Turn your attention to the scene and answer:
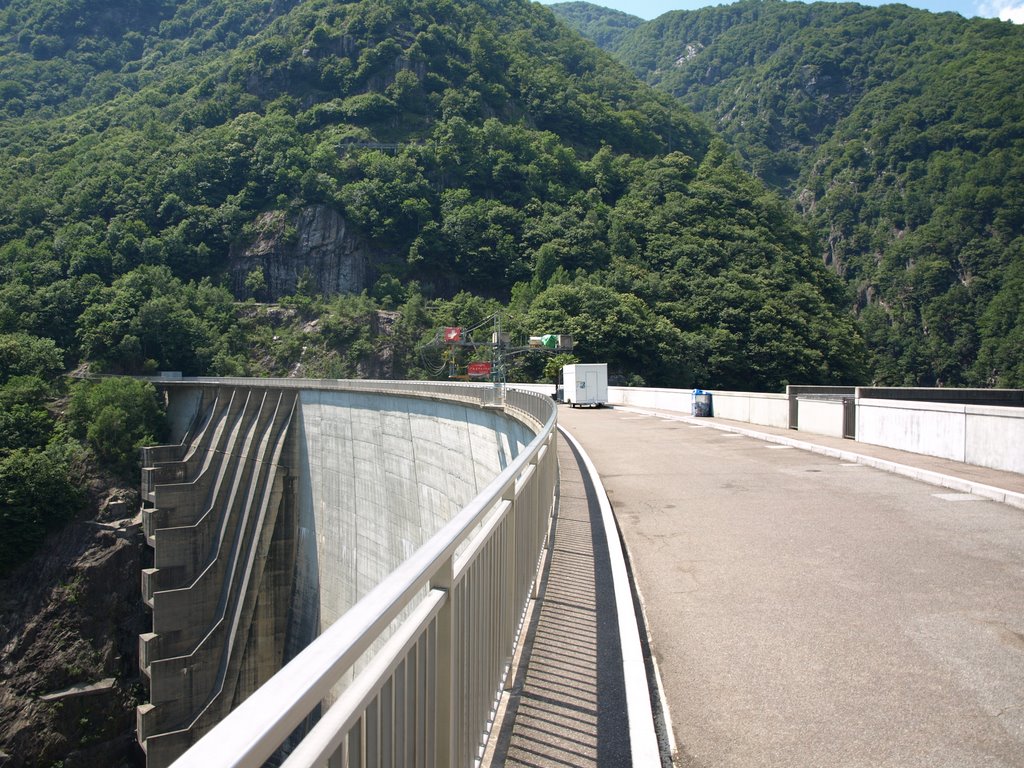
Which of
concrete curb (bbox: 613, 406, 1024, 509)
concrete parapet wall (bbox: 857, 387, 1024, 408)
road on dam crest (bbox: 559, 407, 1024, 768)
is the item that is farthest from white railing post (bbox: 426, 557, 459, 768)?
concrete parapet wall (bbox: 857, 387, 1024, 408)

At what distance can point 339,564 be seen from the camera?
30469mm

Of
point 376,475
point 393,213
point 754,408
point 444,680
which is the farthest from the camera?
point 393,213

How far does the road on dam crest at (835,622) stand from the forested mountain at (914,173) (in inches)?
3525

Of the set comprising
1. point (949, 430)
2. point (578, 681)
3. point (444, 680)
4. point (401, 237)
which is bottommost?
point (578, 681)

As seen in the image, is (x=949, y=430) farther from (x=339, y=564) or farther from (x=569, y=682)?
(x=339, y=564)

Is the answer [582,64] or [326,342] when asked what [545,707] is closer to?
[326,342]

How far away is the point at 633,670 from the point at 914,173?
15233cm

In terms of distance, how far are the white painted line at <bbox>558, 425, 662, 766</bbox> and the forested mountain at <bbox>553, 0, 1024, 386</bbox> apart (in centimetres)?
9291

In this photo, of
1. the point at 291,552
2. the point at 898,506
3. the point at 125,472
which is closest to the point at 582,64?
the point at 125,472

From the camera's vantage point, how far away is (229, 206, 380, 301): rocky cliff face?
95.5 metres

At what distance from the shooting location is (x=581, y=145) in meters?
131

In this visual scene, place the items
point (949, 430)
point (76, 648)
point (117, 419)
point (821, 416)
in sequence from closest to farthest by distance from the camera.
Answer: point (949, 430) → point (821, 416) → point (76, 648) → point (117, 419)

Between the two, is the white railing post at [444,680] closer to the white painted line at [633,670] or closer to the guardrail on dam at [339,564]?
the guardrail on dam at [339,564]

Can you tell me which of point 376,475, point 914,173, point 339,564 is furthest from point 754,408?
point 914,173
